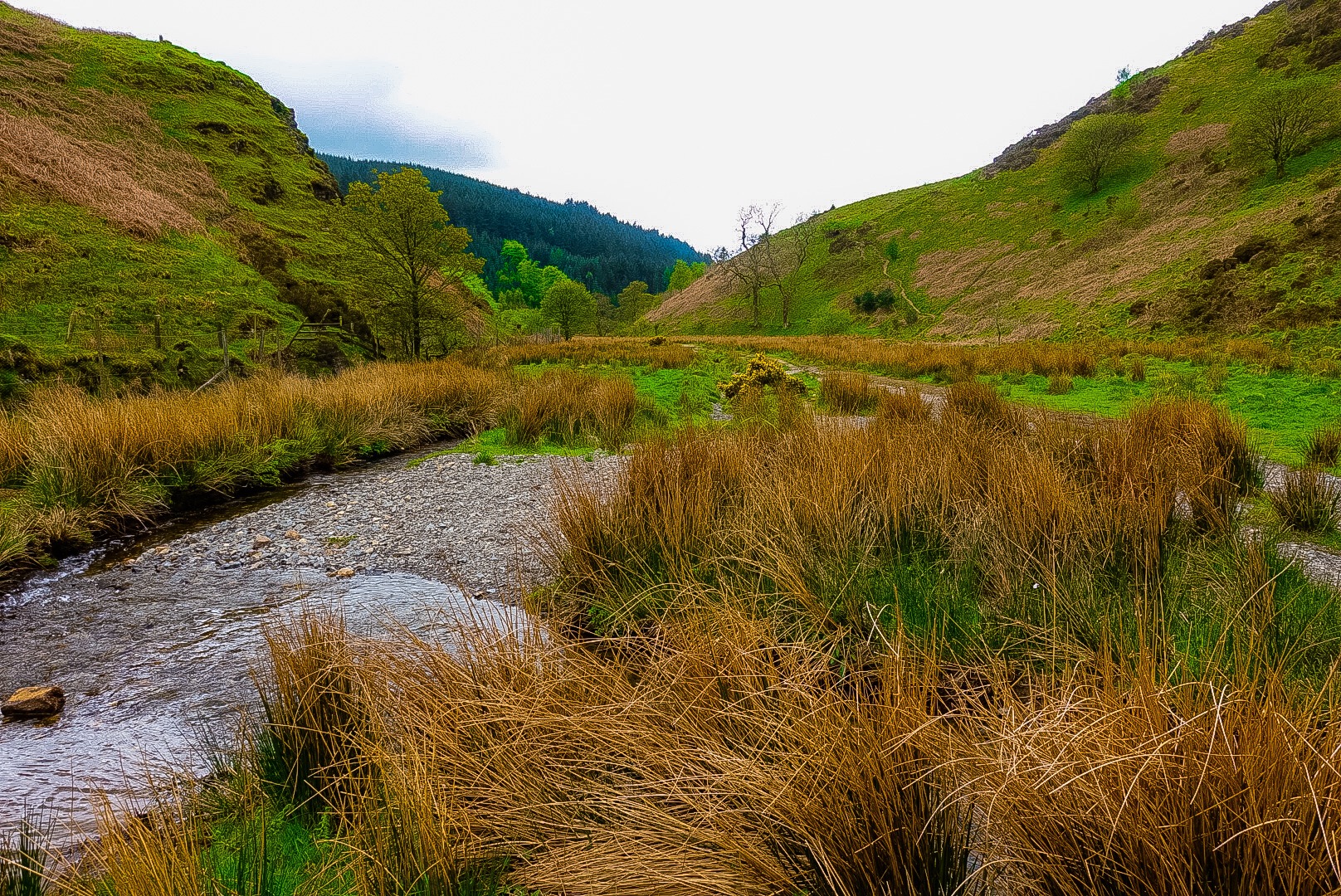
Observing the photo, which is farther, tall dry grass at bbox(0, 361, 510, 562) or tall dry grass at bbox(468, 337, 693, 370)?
tall dry grass at bbox(468, 337, 693, 370)

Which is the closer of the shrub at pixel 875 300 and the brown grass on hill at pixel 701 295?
the shrub at pixel 875 300

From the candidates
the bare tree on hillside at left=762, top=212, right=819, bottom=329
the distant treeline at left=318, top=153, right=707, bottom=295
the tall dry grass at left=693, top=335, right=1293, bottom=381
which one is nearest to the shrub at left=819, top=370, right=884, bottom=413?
the tall dry grass at left=693, top=335, right=1293, bottom=381

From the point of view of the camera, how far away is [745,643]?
2.31m

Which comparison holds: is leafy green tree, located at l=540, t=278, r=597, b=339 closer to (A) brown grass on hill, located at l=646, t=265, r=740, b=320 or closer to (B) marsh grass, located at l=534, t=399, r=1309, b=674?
(A) brown grass on hill, located at l=646, t=265, r=740, b=320

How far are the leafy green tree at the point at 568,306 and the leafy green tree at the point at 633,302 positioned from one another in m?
26.8

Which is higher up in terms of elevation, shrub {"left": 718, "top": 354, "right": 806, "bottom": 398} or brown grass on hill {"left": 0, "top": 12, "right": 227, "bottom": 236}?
brown grass on hill {"left": 0, "top": 12, "right": 227, "bottom": 236}

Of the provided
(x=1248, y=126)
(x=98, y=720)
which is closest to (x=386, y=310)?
(x=98, y=720)

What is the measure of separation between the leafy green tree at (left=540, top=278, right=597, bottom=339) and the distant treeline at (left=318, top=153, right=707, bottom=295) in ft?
217

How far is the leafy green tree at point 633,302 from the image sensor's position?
7869cm

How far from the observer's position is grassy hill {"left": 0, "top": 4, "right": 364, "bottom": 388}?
594 inches

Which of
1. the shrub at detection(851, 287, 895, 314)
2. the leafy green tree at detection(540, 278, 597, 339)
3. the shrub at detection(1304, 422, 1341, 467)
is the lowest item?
the shrub at detection(1304, 422, 1341, 467)

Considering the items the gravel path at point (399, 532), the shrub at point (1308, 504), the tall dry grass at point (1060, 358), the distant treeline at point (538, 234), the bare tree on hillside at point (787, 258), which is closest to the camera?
the shrub at point (1308, 504)

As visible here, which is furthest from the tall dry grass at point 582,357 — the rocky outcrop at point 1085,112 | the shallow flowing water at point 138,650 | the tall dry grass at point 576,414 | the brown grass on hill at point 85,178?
the rocky outcrop at point 1085,112

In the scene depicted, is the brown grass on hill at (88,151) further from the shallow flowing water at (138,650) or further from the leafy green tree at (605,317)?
the leafy green tree at (605,317)
